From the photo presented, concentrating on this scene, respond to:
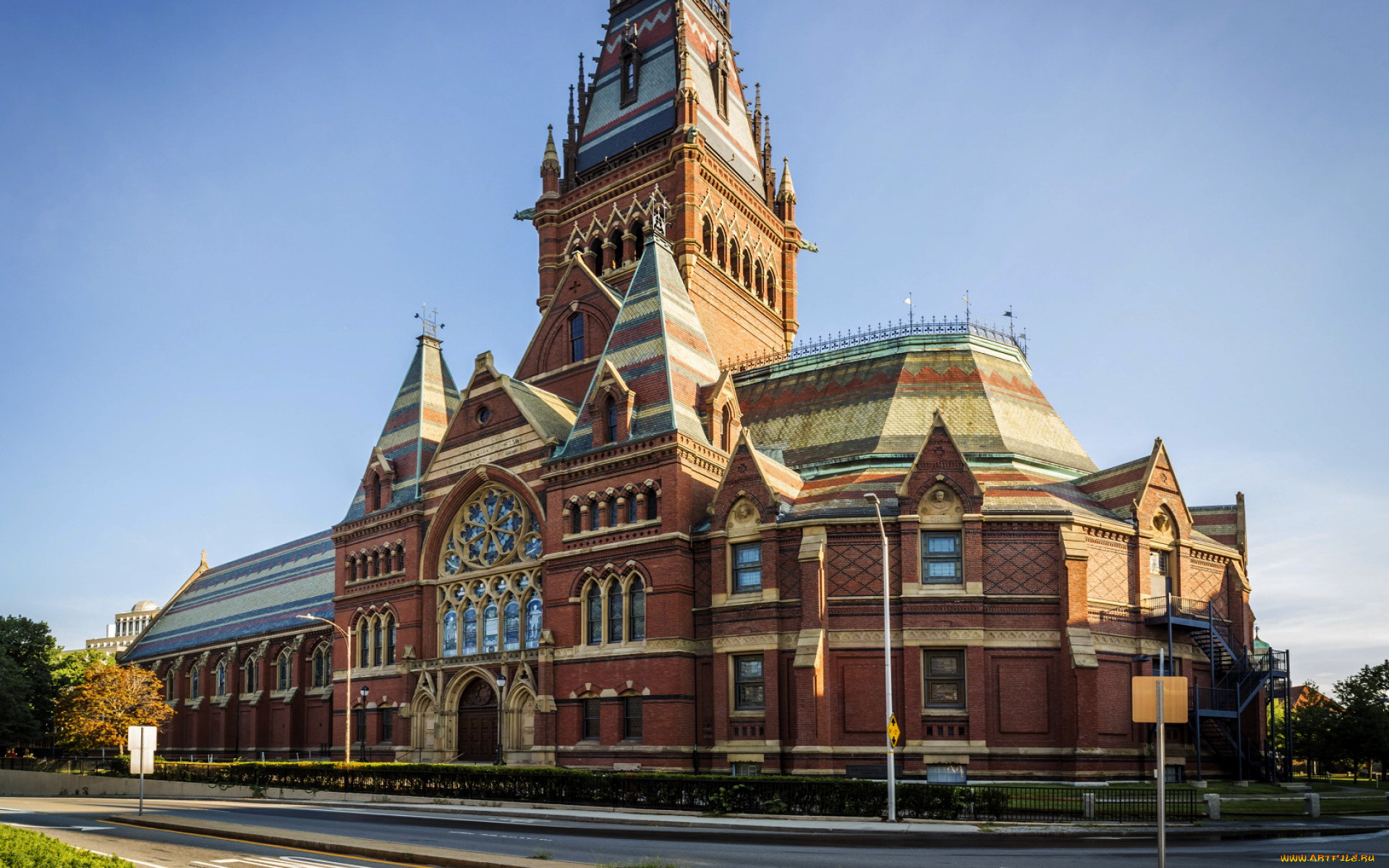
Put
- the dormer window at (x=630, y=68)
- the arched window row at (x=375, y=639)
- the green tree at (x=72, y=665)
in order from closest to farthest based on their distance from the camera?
the arched window row at (x=375, y=639) < the dormer window at (x=630, y=68) < the green tree at (x=72, y=665)

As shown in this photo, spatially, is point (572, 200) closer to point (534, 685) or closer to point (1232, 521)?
point (534, 685)

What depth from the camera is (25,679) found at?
82.0 meters

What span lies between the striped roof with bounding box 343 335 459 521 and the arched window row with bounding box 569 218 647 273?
9.65 m

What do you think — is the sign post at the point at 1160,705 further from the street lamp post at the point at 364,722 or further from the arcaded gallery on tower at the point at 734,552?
the street lamp post at the point at 364,722

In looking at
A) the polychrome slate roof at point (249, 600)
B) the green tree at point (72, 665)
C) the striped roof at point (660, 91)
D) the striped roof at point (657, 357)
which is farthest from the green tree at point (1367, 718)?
the green tree at point (72, 665)

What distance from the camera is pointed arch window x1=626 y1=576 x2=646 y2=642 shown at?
4638cm

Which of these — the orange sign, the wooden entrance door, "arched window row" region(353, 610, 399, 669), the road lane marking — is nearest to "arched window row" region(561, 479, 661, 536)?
the wooden entrance door

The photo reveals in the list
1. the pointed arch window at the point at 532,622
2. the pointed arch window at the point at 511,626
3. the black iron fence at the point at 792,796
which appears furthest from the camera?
the pointed arch window at the point at 511,626

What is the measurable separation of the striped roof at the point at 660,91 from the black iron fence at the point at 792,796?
1509 inches

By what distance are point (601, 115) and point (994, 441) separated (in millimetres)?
34153

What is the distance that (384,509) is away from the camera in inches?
2292

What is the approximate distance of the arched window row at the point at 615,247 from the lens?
209ft

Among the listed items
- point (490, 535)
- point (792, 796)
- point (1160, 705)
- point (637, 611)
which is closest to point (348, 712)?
point (490, 535)

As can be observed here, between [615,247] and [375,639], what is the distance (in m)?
24.5
